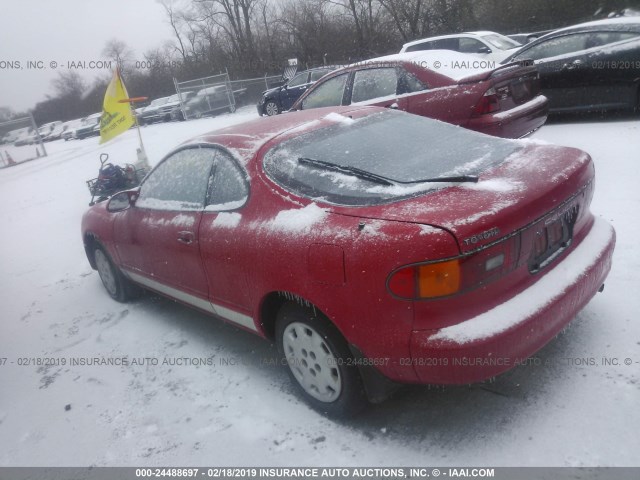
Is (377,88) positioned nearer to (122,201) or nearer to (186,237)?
(122,201)

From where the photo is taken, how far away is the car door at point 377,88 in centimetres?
593

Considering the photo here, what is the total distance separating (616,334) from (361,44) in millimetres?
26964

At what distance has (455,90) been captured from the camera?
17.9ft

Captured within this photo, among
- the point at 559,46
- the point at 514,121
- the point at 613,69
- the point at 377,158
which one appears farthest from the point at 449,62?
the point at 377,158

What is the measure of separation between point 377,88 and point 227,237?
4033mm

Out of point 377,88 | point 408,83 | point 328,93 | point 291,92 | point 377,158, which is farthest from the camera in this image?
point 291,92

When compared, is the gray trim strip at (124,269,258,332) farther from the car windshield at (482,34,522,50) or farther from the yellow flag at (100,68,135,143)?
the car windshield at (482,34,522,50)

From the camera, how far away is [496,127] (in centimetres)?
526

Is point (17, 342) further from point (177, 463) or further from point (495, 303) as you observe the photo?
point (495, 303)

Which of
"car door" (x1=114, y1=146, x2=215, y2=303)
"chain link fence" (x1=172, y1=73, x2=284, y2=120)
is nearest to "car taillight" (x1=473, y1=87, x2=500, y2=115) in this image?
"car door" (x1=114, y1=146, x2=215, y2=303)

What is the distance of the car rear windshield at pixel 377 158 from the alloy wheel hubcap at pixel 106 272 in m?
2.46

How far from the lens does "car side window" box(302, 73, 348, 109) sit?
21.3 ft

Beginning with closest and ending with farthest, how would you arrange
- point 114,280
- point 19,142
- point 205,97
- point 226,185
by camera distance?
point 226,185 → point 114,280 → point 19,142 → point 205,97

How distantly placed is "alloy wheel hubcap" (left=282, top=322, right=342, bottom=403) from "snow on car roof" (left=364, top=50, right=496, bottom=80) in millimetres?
4107
